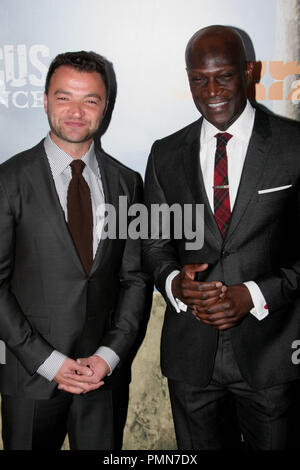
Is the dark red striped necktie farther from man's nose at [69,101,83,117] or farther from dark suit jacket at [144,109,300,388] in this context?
man's nose at [69,101,83,117]

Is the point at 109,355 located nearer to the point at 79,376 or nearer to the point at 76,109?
the point at 79,376

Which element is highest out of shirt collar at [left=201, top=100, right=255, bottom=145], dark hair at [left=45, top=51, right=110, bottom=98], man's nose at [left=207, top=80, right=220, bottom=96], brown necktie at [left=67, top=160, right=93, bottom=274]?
dark hair at [left=45, top=51, right=110, bottom=98]

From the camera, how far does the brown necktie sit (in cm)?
199

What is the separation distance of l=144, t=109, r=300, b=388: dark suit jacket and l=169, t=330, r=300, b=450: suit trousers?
49 millimetres

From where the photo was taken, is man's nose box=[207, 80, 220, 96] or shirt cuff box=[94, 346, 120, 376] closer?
man's nose box=[207, 80, 220, 96]

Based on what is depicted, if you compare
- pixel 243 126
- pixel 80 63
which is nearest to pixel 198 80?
pixel 243 126

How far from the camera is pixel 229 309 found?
1804 mm

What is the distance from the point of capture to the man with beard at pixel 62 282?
194cm

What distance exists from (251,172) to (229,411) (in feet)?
3.26

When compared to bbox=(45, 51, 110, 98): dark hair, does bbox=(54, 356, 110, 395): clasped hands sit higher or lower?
lower

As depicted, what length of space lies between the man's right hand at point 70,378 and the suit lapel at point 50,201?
0.38 m

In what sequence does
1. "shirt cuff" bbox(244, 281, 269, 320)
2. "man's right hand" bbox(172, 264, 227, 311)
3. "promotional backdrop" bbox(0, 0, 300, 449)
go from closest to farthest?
"man's right hand" bbox(172, 264, 227, 311)
"shirt cuff" bbox(244, 281, 269, 320)
"promotional backdrop" bbox(0, 0, 300, 449)

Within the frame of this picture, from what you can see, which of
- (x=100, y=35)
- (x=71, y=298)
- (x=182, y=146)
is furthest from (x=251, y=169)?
(x=100, y=35)

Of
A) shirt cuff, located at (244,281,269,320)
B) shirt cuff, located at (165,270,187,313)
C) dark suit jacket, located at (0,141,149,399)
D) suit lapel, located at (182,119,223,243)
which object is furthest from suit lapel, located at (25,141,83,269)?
shirt cuff, located at (244,281,269,320)
